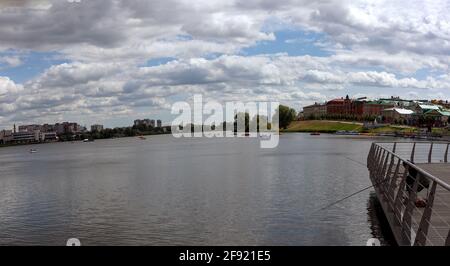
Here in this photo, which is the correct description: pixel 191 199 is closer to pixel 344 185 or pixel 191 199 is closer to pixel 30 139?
pixel 344 185

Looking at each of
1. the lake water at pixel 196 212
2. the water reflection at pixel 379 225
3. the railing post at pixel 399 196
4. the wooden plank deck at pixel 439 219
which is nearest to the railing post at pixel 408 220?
the wooden plank deck at pixel 439 219

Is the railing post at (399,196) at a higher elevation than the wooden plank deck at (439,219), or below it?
higher

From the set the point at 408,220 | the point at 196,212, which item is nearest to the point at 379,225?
the point at 196,212

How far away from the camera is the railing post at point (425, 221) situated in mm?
7906

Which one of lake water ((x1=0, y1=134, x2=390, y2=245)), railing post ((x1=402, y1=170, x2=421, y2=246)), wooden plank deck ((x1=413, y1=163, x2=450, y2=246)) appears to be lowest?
lake water ((x1=0, y1=134, x2=390, y2=245))

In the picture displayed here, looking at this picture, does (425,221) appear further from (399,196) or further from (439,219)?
(439,219)

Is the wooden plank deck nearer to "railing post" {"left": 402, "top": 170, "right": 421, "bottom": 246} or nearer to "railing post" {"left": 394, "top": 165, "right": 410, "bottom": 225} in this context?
"railing post" {"left": 402, "top": 170, "right": 421, "bottom": 246}

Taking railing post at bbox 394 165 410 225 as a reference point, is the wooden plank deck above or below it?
below

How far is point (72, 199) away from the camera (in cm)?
3778

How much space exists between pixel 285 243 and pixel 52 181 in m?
40.9

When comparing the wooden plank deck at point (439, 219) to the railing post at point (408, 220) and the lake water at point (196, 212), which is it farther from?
the lake water at point (196, 212)

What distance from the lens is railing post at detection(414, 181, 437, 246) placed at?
791 centimetres

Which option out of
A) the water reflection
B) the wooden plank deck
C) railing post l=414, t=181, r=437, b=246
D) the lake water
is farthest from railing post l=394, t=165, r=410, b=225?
the lake water

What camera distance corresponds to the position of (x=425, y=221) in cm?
829
